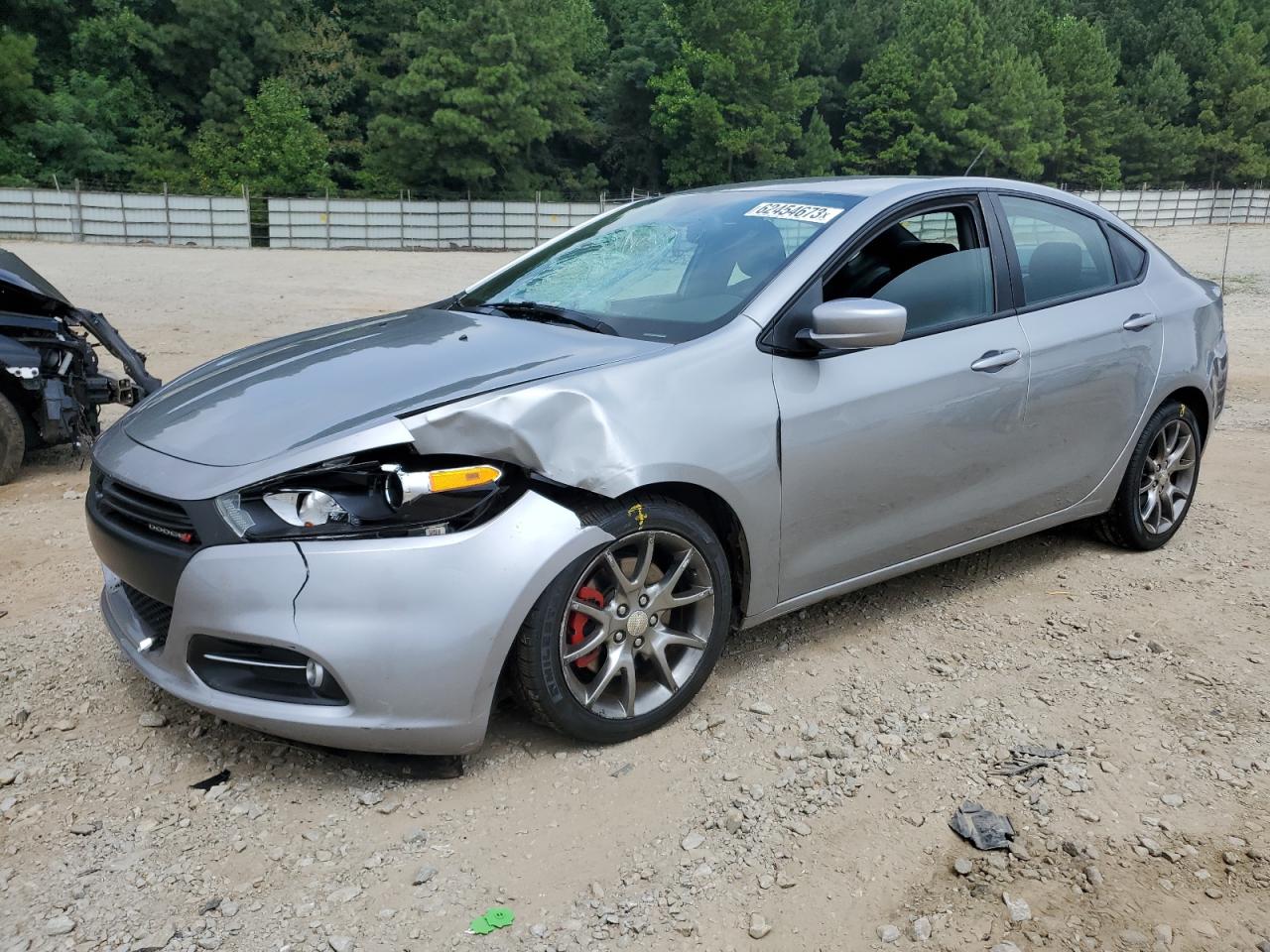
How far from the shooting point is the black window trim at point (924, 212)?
3.43m

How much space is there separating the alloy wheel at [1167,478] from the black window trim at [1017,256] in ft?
2.23

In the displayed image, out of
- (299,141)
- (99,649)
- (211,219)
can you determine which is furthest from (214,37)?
(99,649)

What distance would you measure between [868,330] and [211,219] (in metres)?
35.4

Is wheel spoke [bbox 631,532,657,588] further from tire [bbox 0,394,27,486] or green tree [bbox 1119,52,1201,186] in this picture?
green tree [bbox 1119,52,1201,186]

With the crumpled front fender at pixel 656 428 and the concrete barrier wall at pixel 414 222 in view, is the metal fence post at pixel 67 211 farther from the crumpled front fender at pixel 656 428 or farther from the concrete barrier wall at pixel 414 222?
the crumpled front fender at pixel 656 428

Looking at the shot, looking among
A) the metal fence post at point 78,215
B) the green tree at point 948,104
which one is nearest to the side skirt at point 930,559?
the metal fence post at point 78,215

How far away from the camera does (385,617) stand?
2727mm

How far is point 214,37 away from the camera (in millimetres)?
47625

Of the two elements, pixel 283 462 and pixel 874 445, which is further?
pixel 874 445

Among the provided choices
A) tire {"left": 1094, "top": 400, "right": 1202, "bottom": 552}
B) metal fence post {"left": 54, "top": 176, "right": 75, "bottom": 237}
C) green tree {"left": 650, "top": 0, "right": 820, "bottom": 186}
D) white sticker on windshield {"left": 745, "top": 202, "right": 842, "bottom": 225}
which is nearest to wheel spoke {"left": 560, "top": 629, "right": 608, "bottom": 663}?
white sticker on windshield {"left": 745, "top": 202, "right": 842, "bottom": 225}

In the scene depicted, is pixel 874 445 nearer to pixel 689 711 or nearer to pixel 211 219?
pixel 689 711

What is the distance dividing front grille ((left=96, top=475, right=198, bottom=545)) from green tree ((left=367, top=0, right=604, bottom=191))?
42739mm

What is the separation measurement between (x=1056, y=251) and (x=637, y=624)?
2427 mm

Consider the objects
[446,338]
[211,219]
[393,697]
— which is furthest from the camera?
[211,219]
